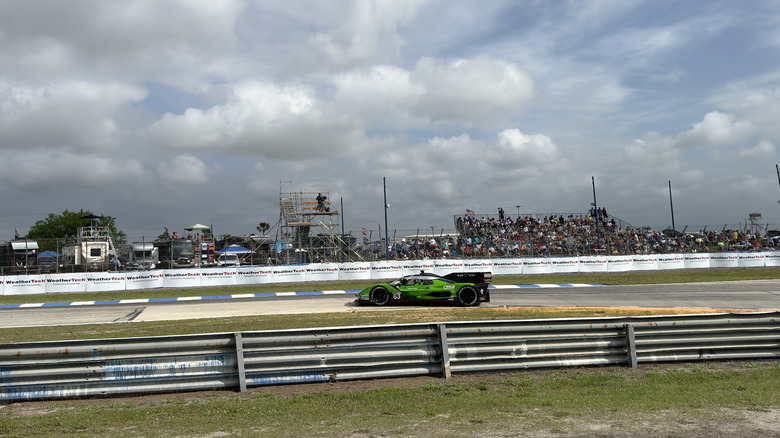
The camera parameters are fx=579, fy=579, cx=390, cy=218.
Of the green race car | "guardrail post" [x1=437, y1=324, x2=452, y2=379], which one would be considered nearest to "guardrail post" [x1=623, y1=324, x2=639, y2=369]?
"guardrail post" [x1=437, y1=324, x2=452, y2=379]

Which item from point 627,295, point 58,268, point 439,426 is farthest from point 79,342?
point 58,268

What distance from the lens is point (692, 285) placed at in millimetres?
24453

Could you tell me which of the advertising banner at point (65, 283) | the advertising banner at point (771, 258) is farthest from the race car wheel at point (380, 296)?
the advertising banner at point (771, 258)

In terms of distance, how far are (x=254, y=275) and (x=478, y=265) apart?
12.2m

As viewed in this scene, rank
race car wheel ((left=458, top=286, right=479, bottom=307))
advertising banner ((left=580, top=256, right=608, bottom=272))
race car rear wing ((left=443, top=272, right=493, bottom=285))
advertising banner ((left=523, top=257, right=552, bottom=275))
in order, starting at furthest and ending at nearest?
1. advertising banner ((left=580, top=256, right=608, bottom=272))
2. advertising banner ((left=523, top=257, right=552, bottom=275))
3. race car rear wing ((left=443, top=272, right=493, bottom=285))
4. race car wheel ((left=458, top=286, right=479, bottom=307))

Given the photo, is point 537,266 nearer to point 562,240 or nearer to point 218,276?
point 562,240

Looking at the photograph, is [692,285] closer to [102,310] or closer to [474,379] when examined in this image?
[474,379]

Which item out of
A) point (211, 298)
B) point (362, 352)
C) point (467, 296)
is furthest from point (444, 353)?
point (211, 298)

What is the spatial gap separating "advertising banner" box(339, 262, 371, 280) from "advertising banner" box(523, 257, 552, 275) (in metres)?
8.95

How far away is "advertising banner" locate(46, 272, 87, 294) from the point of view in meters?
28.6

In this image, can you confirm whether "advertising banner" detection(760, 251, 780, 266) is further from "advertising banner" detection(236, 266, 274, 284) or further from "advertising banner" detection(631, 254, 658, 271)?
"advertising banner" detection(236, 266, 274, 284)

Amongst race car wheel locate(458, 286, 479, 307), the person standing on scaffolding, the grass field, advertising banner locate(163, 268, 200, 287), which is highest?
the person standing on scaffolding

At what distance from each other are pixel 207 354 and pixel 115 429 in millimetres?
1563

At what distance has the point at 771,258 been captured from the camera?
3469 cm
